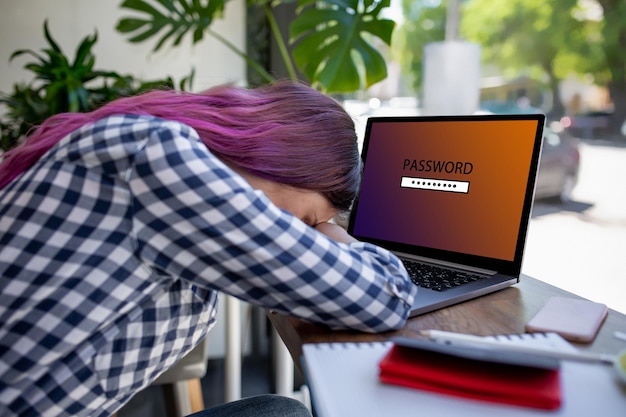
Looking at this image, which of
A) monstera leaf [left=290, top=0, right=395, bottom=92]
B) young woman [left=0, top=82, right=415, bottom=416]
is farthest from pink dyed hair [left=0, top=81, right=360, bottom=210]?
monstera leaf [left=290, top=0, right=395, bottom=92]

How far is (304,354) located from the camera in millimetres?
575

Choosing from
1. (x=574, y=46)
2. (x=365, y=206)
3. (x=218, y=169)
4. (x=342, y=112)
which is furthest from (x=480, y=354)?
(x=574, y=46)

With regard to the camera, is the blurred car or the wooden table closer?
the wooden table

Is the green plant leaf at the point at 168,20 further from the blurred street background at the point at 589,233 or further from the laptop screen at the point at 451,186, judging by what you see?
the blurred street background at the point at 589,233

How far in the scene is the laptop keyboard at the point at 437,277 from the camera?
2.60 ft

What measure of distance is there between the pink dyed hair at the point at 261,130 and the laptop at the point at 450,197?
23cm

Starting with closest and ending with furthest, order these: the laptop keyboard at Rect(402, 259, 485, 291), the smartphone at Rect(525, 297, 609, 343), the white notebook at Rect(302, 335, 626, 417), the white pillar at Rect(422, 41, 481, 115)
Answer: the white notebook at Rect(302, 335, 626, 417) → the smartphone at Rect(525, 297, 609, 343) → the laptop keyboard at Rect(402, 259, 485, 291) → the white pillar at Rect(422, 41, 481, 115)

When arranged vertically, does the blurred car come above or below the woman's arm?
below

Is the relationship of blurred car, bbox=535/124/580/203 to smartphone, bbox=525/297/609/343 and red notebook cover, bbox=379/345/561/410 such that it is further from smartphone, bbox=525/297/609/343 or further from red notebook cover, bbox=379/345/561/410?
red notebook cover, bbox=379/345/561/410

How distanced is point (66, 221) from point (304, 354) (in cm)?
29

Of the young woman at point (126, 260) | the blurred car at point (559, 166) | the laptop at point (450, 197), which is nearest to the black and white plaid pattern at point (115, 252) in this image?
the young woman at point (126, 260)

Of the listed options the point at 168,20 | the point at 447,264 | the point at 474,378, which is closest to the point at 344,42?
the point at 168,20

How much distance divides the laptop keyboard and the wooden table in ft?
A: 0.15

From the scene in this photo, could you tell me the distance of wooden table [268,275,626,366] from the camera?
2.04ft
